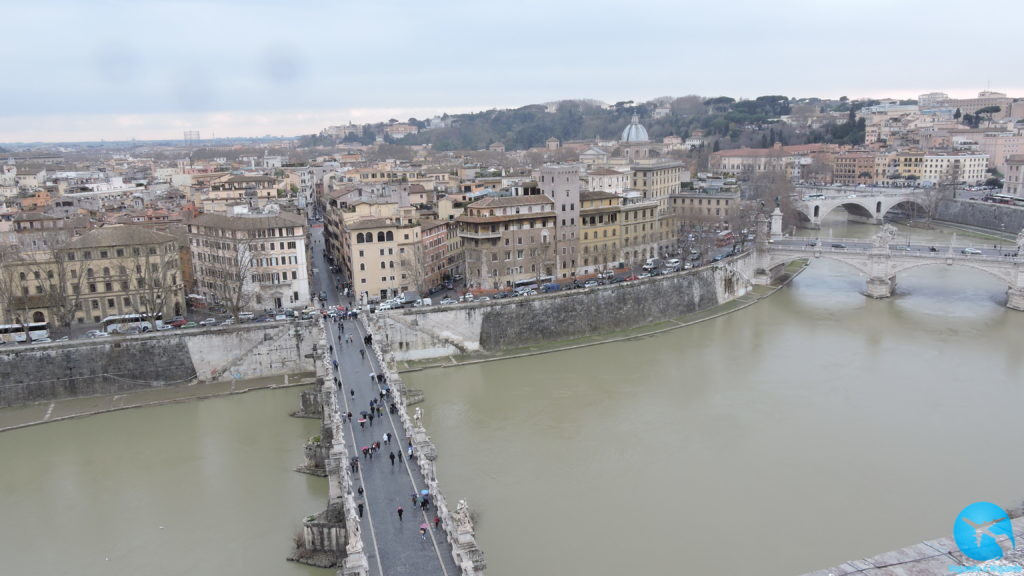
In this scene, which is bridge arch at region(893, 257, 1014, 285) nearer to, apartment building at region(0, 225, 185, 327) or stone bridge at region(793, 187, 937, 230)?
stone bridge at region(793, 187, 937, 230)

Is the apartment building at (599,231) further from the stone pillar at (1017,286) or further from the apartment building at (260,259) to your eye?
the stone pillar at (1017,286)

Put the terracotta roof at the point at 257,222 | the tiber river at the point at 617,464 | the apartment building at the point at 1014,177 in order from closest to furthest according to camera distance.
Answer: the tiber river at the point at 617,464 < the terracotta roof at the point at 257,222 < the apartment building at the point at 1014,177

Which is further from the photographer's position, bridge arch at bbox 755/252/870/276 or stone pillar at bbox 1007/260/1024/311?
bridge arch at bbox 755/252/870/276

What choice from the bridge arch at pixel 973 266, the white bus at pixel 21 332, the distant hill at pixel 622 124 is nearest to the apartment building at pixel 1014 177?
the distant hill at pixel 622 124

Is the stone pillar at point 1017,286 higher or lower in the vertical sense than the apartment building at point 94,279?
lower

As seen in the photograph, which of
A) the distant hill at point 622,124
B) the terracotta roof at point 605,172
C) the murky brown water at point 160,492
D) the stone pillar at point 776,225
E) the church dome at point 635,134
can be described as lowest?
the murky brown water at point 160,492

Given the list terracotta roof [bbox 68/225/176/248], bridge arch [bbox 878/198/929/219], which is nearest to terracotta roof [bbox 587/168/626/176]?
terracotta roof [bbox 68/225/176/248]
